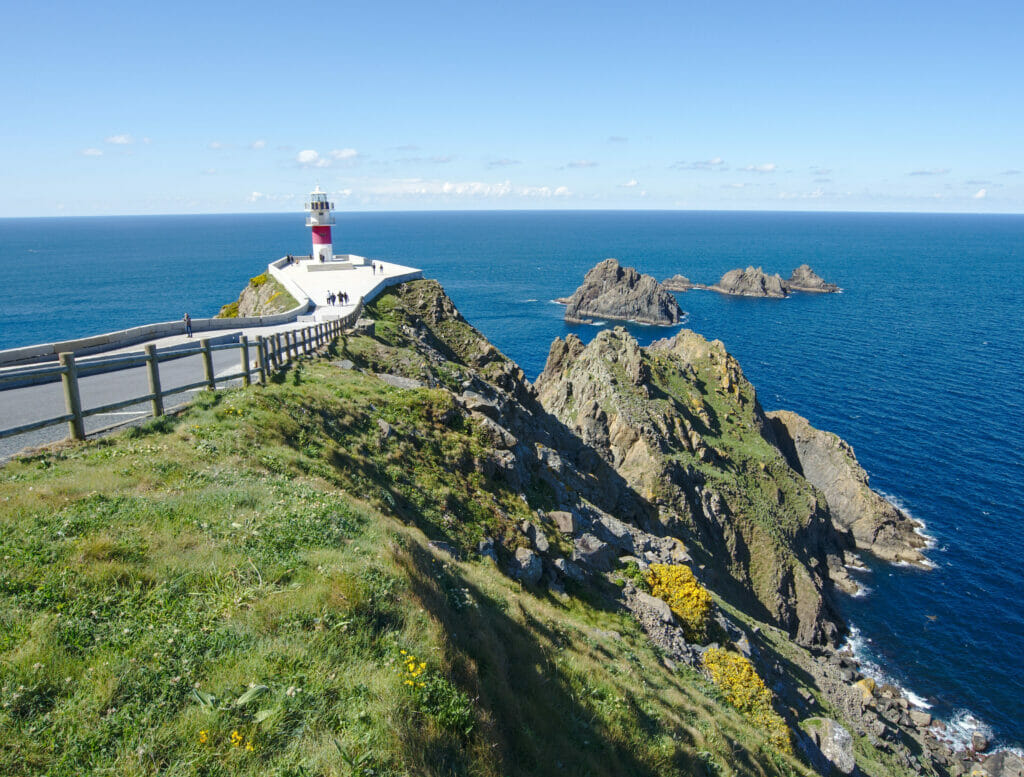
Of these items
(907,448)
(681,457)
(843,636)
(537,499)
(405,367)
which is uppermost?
(405,367)

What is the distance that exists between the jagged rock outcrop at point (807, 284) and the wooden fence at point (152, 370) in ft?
568

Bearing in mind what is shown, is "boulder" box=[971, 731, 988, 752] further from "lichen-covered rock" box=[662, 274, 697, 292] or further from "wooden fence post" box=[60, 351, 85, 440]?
"lichen-covered rock" box=[662, 274, 697, 292]

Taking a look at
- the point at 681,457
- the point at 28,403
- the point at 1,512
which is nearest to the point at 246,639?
the point at 1,512

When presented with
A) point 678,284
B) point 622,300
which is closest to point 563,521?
point 622,300

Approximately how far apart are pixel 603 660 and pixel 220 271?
630ft

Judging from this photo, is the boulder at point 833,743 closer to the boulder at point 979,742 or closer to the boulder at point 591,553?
the boulder at point 591,553

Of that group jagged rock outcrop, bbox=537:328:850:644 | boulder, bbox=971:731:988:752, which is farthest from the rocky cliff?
jagged rock outcrop, bbox=537:328:850:644

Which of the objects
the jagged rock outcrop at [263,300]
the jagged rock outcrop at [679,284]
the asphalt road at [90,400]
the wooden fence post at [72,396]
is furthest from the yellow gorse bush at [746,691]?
the jagged rock outcrop at [679,284]

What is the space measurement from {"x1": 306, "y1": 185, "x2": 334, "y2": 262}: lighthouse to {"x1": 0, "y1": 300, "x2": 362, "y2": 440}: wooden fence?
40.8 m

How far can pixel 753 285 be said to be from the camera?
536 ft

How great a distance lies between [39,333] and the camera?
96.8 meters

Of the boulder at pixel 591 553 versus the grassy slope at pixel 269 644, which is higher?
the grassy slope at pixel 269 644

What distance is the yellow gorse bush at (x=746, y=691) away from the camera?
18172mm

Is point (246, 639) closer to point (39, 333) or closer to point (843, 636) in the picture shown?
point (843, 636)
